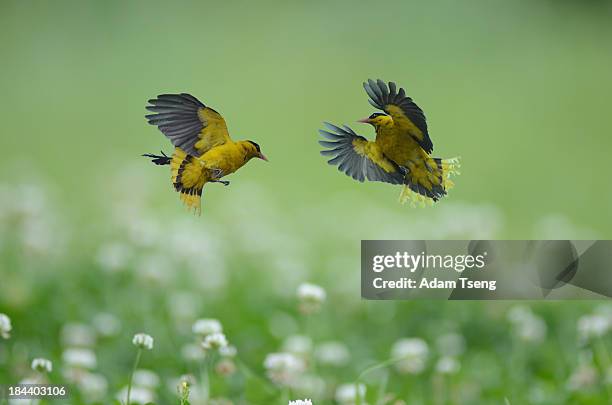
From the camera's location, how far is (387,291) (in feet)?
3.08

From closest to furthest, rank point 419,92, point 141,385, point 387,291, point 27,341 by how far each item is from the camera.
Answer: point 387,291 < point 141,385 < point 27,341 < point 419,92

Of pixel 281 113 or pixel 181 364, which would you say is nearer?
pixel 181 364

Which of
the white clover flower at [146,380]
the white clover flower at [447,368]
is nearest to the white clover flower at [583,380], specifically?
the white clover flower at [447,368]

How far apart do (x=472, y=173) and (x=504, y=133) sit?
0.17 meters

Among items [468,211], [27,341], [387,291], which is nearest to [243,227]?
[468,211]

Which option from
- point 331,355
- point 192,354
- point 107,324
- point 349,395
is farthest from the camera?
point 107,324

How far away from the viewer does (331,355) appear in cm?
144

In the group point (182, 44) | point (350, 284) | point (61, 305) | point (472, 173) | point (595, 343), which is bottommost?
point (595, 343)

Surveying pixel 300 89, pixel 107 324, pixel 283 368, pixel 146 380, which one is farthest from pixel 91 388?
pixel 300 89

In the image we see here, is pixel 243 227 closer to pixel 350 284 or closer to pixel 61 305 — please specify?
pixel 350 284

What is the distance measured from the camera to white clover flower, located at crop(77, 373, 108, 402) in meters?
1.15

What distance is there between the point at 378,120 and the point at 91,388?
651 mm

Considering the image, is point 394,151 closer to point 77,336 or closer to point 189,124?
point 189,124

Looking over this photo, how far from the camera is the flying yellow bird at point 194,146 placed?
0.67 meters
